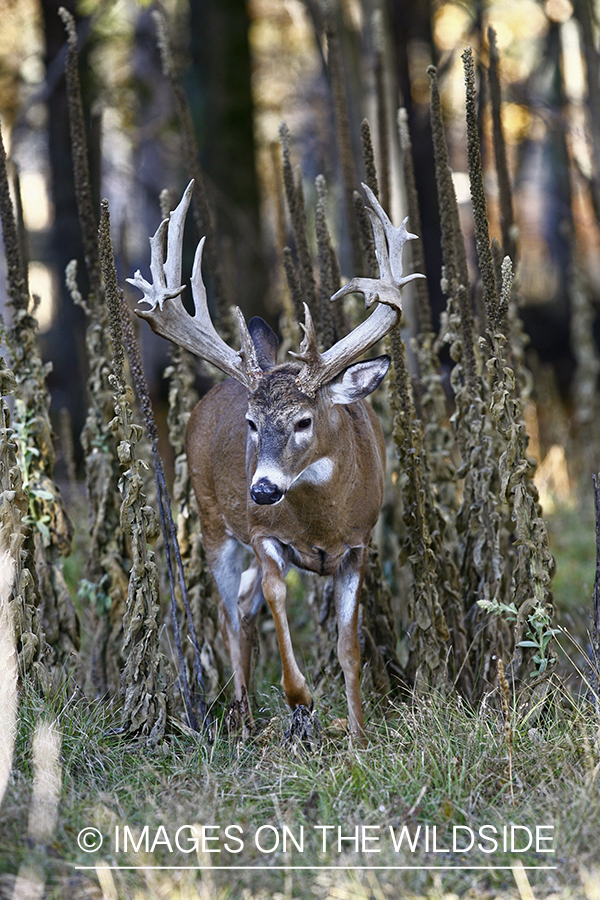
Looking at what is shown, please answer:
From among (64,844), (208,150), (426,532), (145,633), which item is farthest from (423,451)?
(208,150)

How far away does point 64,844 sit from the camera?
3.07 m

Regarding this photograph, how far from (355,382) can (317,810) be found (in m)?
1.71

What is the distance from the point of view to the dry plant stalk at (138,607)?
13.2ft

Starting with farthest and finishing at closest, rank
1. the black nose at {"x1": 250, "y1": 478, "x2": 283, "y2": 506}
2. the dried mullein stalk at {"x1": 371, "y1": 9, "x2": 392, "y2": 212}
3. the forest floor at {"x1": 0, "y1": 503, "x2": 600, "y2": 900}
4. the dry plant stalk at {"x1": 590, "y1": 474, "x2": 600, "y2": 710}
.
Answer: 1. the dried mullein stalk at {"x1": 371, "y1": 9, "x2": 392, "y2": 212}
2. the dry plant stalk at {"x1": 590, "y1": 474, "x2": 600, "y2": 710}
3. the black nose at {"x1": 250, "y1": 478, "x2": 283, "y2": 506}
4. the forest floor at {"x1": 0, "y1": 503, "x2": 600, "y2": 900}

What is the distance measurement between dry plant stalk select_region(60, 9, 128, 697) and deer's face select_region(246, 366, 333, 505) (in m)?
1.27

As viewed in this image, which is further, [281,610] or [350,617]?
[350,617]

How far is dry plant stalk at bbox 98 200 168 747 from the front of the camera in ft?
13.2

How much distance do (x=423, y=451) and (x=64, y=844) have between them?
2363mm

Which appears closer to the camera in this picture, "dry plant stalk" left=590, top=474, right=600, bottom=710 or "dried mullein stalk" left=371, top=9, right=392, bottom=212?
"dry plant stalk" left=590, top=474, right=600, bottom=710

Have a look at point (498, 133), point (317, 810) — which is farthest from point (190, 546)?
point (498, 133)

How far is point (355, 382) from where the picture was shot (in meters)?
3.97

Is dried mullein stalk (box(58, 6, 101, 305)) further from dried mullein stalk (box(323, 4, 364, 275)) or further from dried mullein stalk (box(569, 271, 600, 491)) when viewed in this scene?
dried mullein stalk (box(569, 271, 600, 491))

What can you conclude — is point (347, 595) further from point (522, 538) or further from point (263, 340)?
point (263, 340)

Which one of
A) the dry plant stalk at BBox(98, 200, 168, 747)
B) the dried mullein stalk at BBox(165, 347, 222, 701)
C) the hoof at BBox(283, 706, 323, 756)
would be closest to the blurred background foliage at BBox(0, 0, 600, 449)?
the dried mullein stalk at BBox(165, 347, 222, 701)
